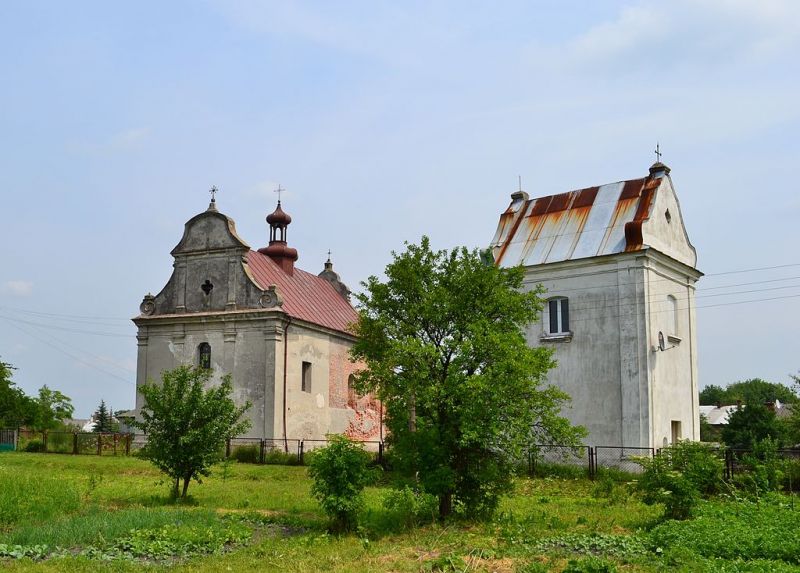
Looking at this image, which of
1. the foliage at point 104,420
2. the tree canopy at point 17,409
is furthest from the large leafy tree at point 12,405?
the foliage at point 104,420

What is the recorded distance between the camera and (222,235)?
36.5 m

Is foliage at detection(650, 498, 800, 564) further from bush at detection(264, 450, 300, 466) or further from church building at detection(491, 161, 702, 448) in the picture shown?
bush at detection(264, 450, 300, 466)

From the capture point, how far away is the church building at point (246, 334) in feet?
114

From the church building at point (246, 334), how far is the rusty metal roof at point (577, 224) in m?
10.9

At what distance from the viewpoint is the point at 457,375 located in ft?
50.6

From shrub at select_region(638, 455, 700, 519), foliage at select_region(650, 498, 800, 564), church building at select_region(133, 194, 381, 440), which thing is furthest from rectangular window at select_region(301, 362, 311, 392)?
foliage at select_region(650, 498, 800, 564)

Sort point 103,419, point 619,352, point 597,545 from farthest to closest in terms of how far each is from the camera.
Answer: point 103,419 < point 619,352 < point 597,545

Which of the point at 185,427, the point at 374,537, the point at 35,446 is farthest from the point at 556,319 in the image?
the point at 35,446

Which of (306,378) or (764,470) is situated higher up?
(306,378)

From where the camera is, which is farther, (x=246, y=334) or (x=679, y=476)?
(x=246, y=334)

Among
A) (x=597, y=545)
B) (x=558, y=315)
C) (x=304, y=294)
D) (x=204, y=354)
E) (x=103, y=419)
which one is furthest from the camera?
(x=103, y=419)

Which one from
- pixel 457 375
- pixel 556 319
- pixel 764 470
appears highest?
pixel 556 319

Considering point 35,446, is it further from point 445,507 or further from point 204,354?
point 445,507

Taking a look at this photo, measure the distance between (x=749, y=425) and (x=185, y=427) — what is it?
3841cm
